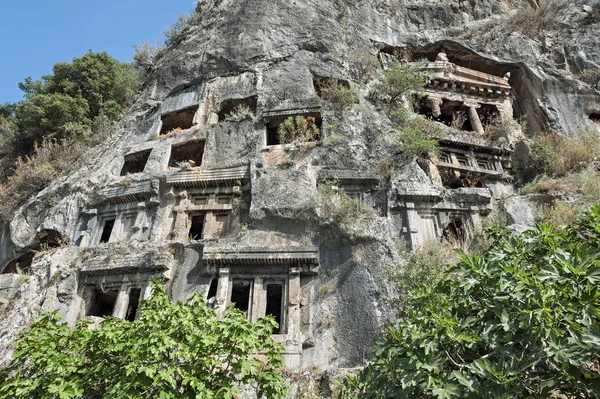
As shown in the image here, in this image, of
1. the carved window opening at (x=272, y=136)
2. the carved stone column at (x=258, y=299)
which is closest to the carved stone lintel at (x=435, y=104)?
the carved window opening at (x=272, y=136)

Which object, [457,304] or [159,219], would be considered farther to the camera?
[159,219]

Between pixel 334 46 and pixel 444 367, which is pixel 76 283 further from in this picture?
pixel 334 46

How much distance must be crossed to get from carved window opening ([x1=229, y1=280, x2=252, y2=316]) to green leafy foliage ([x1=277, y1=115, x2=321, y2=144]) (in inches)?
230

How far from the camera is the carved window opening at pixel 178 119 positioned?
62.3 ft

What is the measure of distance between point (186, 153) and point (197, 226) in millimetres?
3875

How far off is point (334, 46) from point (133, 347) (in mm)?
16923

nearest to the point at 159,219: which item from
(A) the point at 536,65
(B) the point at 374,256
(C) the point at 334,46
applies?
(B) the point at 374,256

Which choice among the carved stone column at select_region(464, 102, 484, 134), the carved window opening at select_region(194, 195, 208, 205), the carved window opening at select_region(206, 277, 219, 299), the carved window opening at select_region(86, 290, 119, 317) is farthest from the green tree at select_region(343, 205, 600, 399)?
the carved stone column at select_region(464, 102, 484, 134)

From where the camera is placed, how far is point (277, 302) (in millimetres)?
13914

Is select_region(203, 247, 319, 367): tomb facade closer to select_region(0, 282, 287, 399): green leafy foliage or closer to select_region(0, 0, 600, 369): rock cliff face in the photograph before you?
select_region(0, 0, 600, 369): rock cliff face

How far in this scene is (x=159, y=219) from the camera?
14680mm

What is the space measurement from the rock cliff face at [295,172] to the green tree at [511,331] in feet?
Result: 19.0

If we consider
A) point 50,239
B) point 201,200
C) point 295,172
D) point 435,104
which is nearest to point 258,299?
point 295,172

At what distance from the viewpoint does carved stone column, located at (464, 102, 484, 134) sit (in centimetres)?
1898
